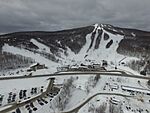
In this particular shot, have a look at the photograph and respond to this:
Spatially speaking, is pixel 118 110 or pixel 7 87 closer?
pixel 118 110

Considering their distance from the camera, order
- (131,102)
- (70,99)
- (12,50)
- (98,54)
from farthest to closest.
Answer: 1. (12,50)
2. (98,54)
3. (70,99)
4. (131,102)

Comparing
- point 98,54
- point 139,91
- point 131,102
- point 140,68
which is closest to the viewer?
point 131,102

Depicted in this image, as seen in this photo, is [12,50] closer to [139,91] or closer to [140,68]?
[140,68]

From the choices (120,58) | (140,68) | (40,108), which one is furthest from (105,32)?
(40,108)

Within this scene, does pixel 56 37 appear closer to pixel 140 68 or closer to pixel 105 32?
pixel 105 32

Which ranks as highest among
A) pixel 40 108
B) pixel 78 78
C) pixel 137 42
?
pixel 137 42

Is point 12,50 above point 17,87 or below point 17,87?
above
